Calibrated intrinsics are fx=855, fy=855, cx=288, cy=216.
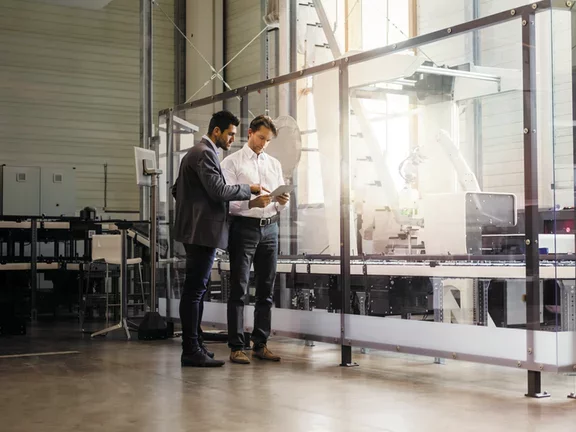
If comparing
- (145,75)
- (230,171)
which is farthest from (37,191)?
(230,171)

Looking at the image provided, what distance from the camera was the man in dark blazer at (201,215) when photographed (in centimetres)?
506

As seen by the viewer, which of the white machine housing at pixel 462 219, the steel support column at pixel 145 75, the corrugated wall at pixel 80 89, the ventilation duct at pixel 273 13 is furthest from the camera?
the corrugated wall at pixel 80 89

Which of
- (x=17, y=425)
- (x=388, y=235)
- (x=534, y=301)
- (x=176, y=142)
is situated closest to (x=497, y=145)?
(x=388, y=235)

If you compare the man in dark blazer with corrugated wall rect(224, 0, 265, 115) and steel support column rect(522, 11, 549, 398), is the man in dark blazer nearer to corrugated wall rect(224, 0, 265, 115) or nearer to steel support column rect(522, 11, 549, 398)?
steel support column rect(522, 11, 549, 398)

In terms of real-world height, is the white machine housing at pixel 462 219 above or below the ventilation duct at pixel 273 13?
below

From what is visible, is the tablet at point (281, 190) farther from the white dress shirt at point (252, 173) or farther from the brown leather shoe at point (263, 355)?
the brown leather shoe at point (263, 355)

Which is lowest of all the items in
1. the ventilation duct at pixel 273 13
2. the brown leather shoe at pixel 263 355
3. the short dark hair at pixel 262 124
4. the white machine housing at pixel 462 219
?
the brown leather shoe at pixel 263 355

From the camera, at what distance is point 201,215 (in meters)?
5.11

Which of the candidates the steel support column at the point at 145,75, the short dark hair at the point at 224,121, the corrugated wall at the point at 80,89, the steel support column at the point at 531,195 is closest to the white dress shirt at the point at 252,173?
the short dark hair at the point at 224,121

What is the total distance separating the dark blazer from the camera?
5.04 meters

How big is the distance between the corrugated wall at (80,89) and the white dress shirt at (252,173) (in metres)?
7.83

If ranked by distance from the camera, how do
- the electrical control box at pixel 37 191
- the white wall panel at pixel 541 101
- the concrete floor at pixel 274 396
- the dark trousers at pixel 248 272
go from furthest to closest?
the electrical control box at pixel 37 191
the dark trousers at pixel 248 272
the white wall panel at pixel 541 101
the concrete floor at pixel 274 396

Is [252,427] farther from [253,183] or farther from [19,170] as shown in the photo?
[19,170]

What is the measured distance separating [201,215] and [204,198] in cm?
11
